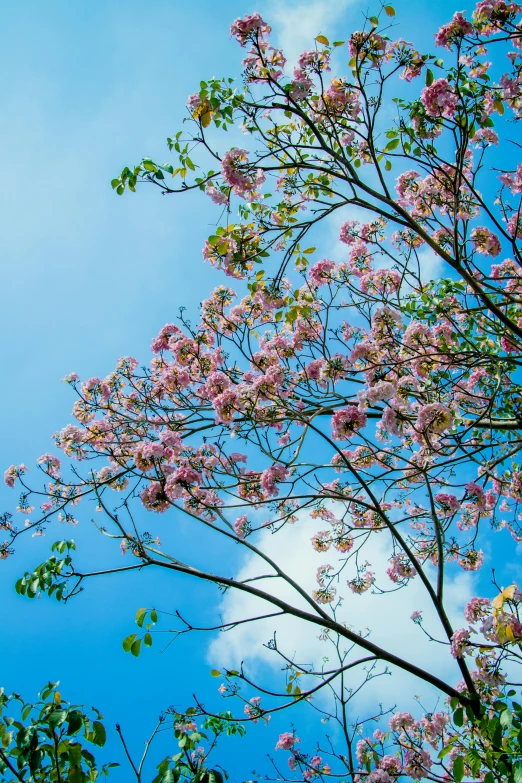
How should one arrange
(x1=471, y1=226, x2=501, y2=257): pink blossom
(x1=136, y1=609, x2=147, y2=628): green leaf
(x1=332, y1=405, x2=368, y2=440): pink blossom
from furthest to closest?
(x1=471, y1=226, x2=501, y2=257): pink blossom, (x1=332, y1=405, x2=368, y2=440): pink blossom, (x1=136, y1=609, x2=147, y2=628): green leaf

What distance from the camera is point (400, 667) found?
3.83m

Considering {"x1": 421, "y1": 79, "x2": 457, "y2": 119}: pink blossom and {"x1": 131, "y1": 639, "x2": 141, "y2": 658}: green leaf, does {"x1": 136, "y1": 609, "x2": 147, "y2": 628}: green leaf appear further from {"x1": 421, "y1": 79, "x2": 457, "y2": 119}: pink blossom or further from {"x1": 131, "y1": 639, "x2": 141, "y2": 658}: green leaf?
{"x1": 421, "y1": 79, "x2": 457, "y2": 119}: pink blossom

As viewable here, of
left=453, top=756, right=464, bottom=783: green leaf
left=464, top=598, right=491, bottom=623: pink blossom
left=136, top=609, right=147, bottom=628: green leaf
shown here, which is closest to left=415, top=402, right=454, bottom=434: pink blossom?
left=464, top=598, right=491, bottom=623: pink blossom

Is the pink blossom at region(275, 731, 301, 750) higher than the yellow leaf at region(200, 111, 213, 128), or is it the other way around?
the yellow leaf at region(200, 111, 213, 128)

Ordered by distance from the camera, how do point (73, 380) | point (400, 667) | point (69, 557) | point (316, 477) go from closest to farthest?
point (69, 557)
point (400, 667)
point (316, 477)
point (73, 380)

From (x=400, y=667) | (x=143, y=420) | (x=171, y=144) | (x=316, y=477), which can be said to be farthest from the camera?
(x=143, y=420)

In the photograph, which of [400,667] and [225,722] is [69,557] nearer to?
[225,722]

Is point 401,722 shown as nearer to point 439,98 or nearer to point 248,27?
point 439,98

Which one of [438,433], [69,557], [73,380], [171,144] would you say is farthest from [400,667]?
[73,380]

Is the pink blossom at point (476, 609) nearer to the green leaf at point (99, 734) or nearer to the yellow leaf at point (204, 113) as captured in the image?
the green leaf at point (99, 734)

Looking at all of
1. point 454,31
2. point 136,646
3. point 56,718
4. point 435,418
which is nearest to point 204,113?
point 454,31

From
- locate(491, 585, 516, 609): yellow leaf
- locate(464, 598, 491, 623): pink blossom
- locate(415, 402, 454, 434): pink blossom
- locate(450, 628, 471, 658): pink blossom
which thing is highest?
locate(415, 402, 454, 434): pink blossom

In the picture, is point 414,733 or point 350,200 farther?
point 414,733

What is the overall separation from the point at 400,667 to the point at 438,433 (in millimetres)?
1737
